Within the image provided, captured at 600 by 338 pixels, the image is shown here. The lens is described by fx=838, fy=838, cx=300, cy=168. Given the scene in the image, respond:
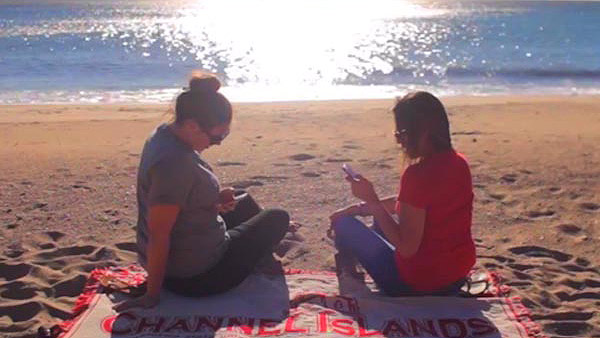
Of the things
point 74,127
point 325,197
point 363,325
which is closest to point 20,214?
point 325,197

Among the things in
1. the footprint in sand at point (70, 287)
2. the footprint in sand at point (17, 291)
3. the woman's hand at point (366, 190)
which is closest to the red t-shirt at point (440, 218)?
the woman's hand at point (366, 190)

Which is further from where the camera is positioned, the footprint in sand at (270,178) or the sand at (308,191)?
the footprint in sand at (270,178)

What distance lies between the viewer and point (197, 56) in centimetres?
2839

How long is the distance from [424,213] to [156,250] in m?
1.34

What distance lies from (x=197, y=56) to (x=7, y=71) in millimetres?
7199

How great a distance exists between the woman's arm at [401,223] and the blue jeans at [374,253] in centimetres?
33

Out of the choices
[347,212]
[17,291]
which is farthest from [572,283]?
[17,291]

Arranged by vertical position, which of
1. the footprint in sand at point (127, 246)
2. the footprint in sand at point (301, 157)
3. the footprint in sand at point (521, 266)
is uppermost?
the footprint in sand at point (127, 246)

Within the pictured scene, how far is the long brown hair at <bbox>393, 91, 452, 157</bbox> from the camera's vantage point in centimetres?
394

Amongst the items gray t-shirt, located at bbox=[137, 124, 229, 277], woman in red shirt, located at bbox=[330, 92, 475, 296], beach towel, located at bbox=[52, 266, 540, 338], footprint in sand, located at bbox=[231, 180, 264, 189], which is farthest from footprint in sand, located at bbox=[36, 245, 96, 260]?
woman in red shirt, located at bbox=[330, 92, 475, 296]

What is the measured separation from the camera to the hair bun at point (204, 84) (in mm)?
4039

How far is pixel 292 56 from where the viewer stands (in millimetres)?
27312

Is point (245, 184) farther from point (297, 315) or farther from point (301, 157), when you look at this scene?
point (297, 315)

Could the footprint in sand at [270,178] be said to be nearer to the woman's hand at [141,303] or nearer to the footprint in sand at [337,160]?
the footprint in sand at [337,160]
